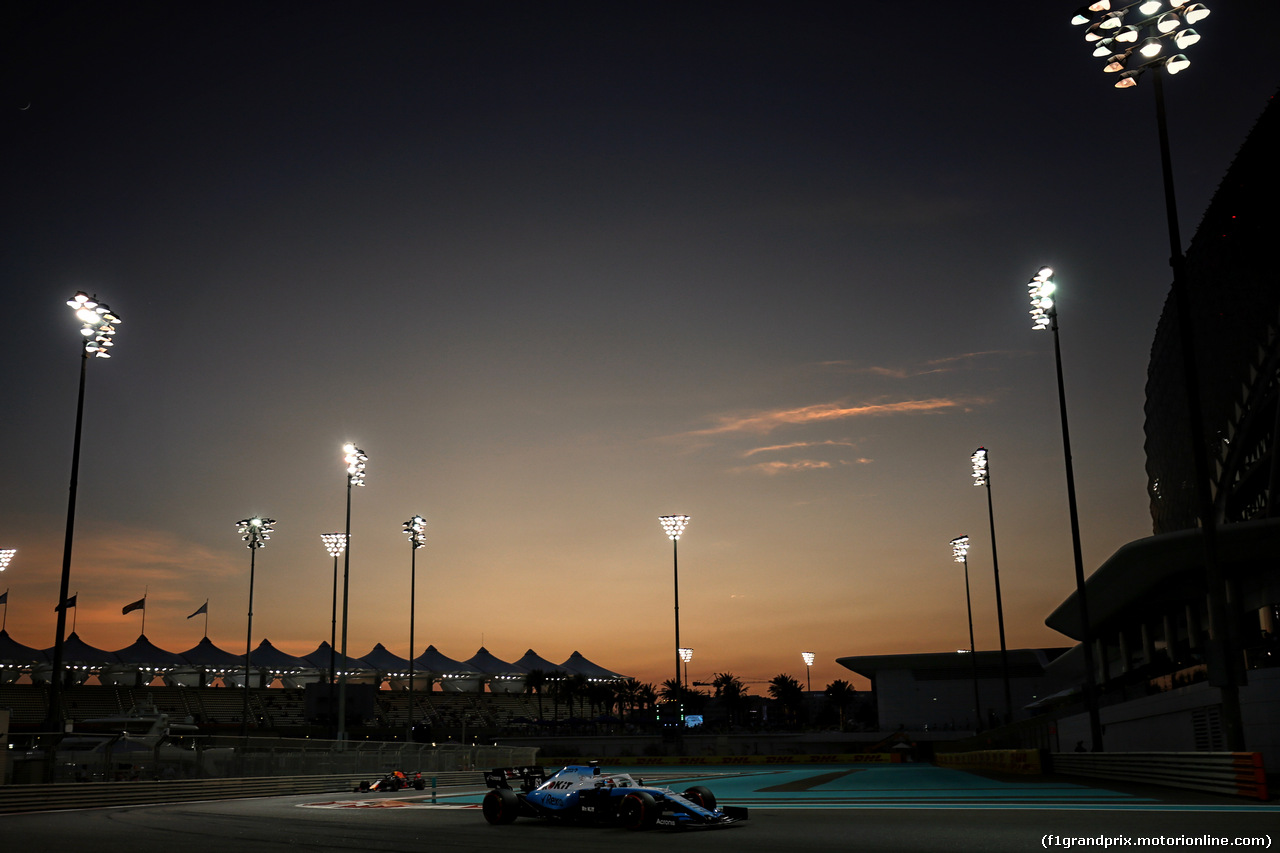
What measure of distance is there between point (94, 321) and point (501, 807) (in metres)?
20.5

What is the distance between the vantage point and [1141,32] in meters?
20.6

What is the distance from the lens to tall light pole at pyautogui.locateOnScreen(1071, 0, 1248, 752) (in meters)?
19.4

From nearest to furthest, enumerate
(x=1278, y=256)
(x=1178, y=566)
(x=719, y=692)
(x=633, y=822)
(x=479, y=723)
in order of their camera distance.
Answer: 1. (x=633, y=822)
2. (x=1278, y=256)
3. (x=1178, y=566)
4. (x=479, y=723)
5. (x=719, y=692)

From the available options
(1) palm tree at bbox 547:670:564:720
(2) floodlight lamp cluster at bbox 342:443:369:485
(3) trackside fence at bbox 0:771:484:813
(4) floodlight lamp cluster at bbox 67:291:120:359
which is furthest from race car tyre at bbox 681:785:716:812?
(1) palm tree at bbox 547:670:564:720

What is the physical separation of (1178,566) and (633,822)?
38.9 meters

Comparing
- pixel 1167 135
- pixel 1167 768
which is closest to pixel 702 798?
pixel 1167 768

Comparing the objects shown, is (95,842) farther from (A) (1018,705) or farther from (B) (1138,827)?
(A) (1018,705)

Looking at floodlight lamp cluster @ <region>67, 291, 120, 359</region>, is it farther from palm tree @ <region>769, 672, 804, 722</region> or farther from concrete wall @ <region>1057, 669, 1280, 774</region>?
palm tree @ <region>769, 672, 804, 722</region>

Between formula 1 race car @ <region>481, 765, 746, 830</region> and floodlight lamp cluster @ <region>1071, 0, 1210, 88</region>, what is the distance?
17.4 metres

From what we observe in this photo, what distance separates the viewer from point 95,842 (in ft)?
50.1

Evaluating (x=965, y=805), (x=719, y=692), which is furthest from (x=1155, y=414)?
(x=719, y=692)

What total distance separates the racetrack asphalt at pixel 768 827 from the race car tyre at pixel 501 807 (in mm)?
223

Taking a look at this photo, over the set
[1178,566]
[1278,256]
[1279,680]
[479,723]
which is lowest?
[479,723]

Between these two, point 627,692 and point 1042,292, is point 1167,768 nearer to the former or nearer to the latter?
point 1042,292
